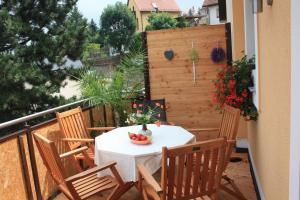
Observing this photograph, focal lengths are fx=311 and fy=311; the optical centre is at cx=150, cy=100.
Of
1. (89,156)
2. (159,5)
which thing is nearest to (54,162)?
(89,156)

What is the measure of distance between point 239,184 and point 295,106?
2.36 m

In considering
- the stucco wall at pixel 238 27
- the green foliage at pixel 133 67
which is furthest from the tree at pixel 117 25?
the stucco wall at pixel 238 27

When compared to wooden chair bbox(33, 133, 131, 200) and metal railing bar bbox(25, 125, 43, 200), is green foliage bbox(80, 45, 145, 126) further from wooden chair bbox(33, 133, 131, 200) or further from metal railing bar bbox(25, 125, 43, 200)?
wooden chair bbox(33, 133, 131, 200)

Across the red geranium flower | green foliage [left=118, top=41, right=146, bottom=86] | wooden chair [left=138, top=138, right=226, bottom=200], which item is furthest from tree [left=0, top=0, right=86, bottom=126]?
wooden chair [left=138, top=138, right=226, bottom=200]

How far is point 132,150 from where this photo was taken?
3057mm

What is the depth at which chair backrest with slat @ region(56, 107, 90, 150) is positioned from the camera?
12.9 ft

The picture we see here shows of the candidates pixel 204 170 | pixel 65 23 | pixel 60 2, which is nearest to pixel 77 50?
pixel 65 23

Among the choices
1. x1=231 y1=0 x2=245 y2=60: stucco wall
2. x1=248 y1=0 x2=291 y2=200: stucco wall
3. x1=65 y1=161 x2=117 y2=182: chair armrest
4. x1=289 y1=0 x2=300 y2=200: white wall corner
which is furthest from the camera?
x1=231 y1=0 x2=245 y2=60: stucco wall

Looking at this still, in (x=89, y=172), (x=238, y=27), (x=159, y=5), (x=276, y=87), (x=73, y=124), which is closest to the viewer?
(x=276, y=87)

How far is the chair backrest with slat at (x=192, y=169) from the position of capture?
2332mm

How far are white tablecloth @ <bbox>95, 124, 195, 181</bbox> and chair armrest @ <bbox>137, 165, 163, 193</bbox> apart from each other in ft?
0.56

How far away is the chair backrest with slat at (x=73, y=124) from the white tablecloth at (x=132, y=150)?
62 cm

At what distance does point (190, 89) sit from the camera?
520cm

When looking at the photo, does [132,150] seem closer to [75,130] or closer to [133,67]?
[75,130]
